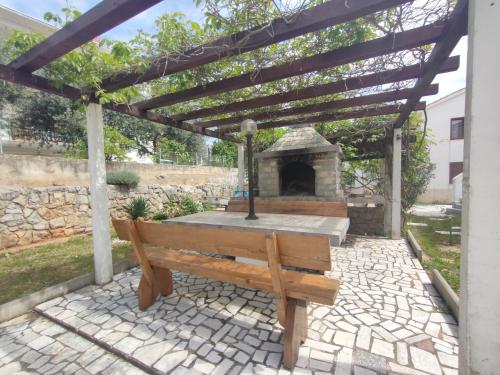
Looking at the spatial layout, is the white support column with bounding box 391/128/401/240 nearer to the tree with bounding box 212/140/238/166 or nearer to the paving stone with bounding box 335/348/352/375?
the paving stone with bounding box 335/348/352/375


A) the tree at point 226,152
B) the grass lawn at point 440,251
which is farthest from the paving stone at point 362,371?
the tree at point 226,152

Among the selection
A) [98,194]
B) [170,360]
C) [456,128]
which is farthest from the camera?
[456,128]

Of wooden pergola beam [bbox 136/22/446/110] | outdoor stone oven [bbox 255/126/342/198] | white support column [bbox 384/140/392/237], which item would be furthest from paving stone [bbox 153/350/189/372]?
white support column [bbox 384/140/392/237]

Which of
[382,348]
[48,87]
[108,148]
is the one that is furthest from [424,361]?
[108,148]

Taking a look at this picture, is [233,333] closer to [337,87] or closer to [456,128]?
[337,87]

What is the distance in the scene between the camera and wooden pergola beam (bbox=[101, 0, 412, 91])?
1.82m

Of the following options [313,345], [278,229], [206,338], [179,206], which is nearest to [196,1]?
[278,229]

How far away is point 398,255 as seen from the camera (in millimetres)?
4316

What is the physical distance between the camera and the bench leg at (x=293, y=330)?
1.84m

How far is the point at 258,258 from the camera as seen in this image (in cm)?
196

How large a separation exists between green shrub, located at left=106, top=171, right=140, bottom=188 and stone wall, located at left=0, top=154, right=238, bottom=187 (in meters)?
0.46

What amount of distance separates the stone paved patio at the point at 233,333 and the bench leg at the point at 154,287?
102 mm

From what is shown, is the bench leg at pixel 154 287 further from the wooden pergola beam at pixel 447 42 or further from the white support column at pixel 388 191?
the white support column at pixel 388 191

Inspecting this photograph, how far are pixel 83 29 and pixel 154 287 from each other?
2700 millimetres
